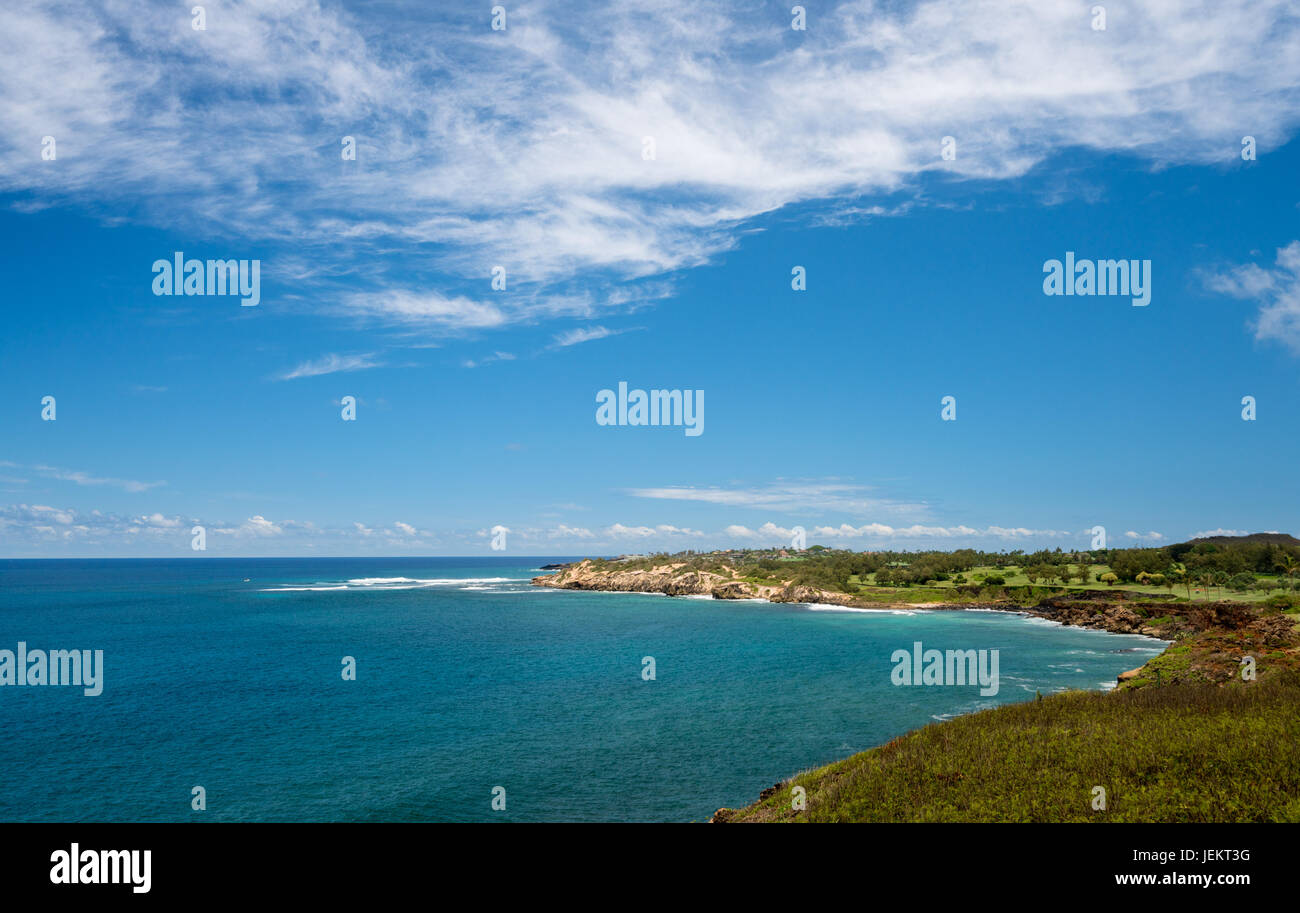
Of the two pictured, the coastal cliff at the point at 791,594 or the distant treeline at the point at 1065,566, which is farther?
the distant treeline at the point at 1065,566

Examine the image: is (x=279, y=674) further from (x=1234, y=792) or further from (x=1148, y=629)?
(x=1148, y=629)

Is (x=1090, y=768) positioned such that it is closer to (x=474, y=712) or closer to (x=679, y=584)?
(x=474, y=712)

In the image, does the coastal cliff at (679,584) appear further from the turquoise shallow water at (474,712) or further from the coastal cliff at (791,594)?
the turquoise shallow water at (474,712)

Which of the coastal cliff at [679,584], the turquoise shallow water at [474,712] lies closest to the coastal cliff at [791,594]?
the coastal cliff at [679,584]
